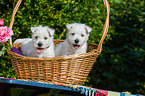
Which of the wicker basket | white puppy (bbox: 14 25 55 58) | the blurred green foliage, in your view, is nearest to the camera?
the wicker basket

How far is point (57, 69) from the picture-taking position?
83.2 inches

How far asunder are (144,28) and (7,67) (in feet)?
9.85

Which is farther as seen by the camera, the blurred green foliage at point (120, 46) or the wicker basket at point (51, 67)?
the blurred green foliage at point (120, 46)

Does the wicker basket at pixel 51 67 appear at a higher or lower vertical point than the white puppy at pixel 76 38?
lower

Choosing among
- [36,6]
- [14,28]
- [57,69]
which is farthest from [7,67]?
[57,69]

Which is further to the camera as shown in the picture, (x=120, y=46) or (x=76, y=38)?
(x=120, y=46)

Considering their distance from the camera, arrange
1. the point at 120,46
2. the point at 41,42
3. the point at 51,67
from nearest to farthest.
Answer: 1. the point at 51,67
2. the point at 41,42
3. the point at 120,46

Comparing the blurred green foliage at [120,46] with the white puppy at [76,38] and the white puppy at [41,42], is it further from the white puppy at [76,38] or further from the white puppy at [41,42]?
the white puppy at [41,42]

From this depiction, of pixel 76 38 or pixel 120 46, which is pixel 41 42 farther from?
pixel 120 46

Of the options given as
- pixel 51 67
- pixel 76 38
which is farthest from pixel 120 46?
pixel 51 67

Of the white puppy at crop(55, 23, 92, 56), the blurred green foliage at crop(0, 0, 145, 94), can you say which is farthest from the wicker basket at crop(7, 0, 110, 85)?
the blurred green foliage at crop(0, 0, 145, 94)

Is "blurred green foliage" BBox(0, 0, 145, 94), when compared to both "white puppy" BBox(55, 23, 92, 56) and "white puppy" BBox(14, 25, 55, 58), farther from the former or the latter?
"white puppy" BBox(14, 25, 55, 58)

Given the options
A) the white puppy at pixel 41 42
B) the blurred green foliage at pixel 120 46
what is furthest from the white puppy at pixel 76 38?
the blurred green foliage at pixel 120 46

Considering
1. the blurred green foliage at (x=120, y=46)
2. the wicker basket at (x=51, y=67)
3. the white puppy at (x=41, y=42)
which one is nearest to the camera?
the wicker basket at (x=51, y=67)
